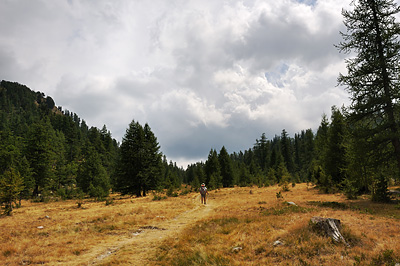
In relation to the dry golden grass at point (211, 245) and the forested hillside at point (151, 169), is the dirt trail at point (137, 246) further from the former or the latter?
the forested hillside at point (151, 169)

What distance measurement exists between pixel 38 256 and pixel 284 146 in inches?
3448

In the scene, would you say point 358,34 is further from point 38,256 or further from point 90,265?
point 38,256

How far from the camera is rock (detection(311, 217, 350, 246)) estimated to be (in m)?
6.97

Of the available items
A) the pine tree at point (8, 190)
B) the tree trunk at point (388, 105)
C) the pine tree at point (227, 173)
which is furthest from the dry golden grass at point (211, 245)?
the pine tree at point (227, 173)

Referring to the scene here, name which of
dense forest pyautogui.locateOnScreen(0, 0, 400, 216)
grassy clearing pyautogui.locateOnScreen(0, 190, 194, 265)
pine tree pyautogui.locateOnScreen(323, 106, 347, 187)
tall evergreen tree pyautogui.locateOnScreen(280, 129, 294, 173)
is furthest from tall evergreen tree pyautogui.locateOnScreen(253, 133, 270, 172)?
grassy clearing pyautogui.locateOnScreen(0, 190, 194, 265)


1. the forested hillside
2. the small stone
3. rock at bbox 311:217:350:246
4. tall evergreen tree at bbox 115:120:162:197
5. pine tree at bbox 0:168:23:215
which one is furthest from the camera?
tall evergreen tree at bbox 115:120:162:197

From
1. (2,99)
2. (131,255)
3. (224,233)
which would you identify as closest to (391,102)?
(224,233)

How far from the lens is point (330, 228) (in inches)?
288

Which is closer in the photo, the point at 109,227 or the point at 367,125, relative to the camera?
the point at 109,227

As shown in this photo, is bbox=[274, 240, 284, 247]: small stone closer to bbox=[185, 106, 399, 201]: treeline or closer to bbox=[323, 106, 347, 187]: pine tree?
bbox=[185, 106, 399, 201]: treeline

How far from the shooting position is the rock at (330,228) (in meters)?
6.97

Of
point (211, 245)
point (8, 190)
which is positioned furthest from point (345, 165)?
point (8, 190)

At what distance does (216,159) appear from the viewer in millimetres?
55469

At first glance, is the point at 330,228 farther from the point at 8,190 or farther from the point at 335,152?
the point at 8,190
